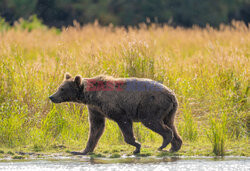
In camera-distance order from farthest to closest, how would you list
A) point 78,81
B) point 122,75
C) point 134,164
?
point 122,75 < point 78,81 < point 134,164

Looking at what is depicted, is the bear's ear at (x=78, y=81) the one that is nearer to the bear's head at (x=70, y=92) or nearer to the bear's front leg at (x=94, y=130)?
the bear's head at (x=70, y=92)

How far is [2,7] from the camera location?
33094mm

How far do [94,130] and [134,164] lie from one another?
1276mm

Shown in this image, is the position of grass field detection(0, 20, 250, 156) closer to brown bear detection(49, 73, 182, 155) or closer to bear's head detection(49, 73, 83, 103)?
brown bear detection(49, 73, 182, 155)

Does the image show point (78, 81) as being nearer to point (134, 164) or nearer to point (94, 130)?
point (94, 130)

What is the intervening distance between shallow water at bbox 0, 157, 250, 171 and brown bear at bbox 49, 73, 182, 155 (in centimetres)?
50

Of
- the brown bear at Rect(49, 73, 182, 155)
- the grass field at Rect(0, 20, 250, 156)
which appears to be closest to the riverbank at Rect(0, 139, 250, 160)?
the grass field at Rect(0, 20, 250, 156)

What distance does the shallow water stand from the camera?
748 cm

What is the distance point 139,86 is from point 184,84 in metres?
2.83

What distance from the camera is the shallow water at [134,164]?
24.5 ft

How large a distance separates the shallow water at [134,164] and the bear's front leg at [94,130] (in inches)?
20.3

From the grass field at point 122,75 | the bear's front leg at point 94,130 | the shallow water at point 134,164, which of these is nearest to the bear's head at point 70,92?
the bear's front leg at point 94,130

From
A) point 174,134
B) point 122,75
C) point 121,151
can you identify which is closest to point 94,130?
point 121,151

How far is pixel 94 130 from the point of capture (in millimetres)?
8750
